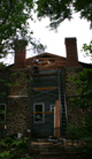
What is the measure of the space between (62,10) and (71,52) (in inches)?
414

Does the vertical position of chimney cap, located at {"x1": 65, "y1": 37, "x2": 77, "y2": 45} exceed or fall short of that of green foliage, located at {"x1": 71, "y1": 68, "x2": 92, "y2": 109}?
it exceeds it

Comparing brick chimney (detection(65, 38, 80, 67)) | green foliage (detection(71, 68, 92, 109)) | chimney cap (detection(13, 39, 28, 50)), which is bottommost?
green foliage (detection(71, 68, 92, 109))

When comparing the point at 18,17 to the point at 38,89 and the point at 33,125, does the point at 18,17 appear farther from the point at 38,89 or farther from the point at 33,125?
the point at 33,125

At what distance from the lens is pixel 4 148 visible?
7.43 meters

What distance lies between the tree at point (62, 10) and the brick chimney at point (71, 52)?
9924 millimetres

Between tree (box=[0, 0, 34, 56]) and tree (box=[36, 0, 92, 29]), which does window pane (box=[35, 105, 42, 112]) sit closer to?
tree (box=[0, 0, 34, 56])

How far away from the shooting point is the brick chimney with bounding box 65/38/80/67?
44.0 ft

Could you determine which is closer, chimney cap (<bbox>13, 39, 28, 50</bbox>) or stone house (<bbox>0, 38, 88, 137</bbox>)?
chimney cap (<bbox>13, 39, 28, 50</bbox>)

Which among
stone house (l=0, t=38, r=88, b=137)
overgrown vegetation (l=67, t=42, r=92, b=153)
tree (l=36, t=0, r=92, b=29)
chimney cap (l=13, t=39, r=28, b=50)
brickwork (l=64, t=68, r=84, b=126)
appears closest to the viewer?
tree (l=36, t=0, r=92, b=29)

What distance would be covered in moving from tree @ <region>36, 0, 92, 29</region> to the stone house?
756cm

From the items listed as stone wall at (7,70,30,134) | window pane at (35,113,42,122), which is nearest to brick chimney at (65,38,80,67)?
stone wall at (7,70,30,134)

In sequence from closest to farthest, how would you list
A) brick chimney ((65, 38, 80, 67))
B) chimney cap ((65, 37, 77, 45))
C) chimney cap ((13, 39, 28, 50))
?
chimney cap ((13, 39, 28, 50)), brick chimney ((65, 38, 80, 67)), chimney cap ((65, 37, 77, 45))

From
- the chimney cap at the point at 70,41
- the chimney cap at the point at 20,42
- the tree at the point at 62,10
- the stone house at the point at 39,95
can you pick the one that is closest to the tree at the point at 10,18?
the chimney cap at the point at 20,42

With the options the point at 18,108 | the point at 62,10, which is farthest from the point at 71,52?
the point at 62,10
